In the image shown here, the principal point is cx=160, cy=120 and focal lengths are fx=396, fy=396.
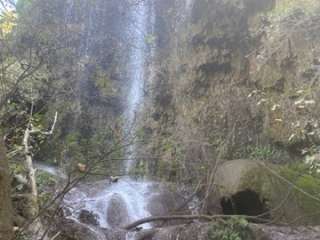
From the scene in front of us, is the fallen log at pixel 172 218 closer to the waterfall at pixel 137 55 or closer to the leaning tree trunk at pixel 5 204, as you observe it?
the leaning tree trunk at pixel 5 204

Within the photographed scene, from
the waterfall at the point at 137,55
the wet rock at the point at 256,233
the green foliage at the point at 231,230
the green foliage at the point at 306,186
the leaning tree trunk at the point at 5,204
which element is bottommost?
the wet rock at the point at 256,233

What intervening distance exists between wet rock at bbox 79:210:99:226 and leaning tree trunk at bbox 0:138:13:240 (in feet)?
19.9

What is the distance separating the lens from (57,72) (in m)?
11.6

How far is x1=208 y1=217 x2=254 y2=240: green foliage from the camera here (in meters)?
5.40

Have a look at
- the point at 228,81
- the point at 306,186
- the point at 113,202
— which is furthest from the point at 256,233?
the point at 228,81

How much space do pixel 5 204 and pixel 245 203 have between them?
19.5ft

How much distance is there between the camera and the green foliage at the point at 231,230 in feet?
17.7

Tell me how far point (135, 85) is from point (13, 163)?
10.7 m

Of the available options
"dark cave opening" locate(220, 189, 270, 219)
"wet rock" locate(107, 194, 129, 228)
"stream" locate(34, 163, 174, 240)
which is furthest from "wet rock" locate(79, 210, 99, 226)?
"dark cave opening" locate(220, 189, 270, 219)

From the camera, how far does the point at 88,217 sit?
7473 millimetres

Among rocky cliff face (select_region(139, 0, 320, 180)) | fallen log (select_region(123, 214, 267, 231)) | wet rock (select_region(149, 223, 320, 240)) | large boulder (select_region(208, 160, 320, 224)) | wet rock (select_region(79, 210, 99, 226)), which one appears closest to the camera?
fallen log (select_region(123, 214, 267, 231))

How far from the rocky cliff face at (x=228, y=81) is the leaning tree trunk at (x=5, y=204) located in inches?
257

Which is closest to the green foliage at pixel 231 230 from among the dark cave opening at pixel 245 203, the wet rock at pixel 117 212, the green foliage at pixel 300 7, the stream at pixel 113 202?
the dark cave opening at pixel 245 203

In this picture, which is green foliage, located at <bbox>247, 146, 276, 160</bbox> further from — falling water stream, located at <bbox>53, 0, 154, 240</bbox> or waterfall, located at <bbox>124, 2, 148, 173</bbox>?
waterfall, located at <bbox>124, 2, 148, 173</bbox>
